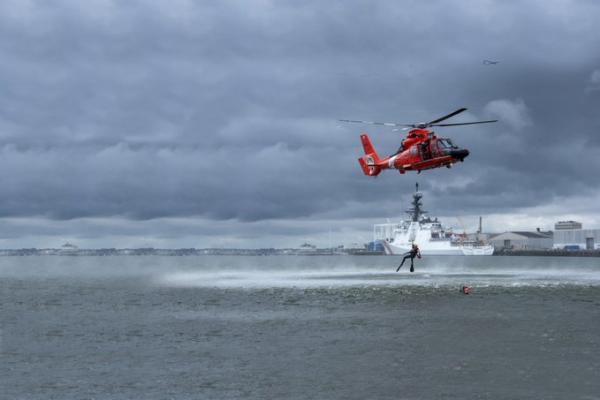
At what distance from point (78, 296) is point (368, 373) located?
39.1m

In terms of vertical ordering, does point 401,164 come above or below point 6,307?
above

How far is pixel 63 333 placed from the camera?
30.2 metres

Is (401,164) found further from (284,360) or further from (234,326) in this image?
(284,360)

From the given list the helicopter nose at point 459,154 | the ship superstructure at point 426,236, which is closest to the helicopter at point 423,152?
the helicopter nose at point 459,154

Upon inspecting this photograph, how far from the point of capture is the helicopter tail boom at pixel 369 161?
62625 mm

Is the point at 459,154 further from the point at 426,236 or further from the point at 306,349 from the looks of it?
the point at 426,236

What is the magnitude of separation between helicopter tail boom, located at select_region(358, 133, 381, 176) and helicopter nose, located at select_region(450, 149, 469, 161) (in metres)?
12.7

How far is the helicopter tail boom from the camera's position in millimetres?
62625

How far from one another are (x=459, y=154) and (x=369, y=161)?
50.3 ft

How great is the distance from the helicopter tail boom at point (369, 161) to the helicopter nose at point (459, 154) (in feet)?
41.6

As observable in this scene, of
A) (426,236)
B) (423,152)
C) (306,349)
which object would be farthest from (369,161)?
(426,236)

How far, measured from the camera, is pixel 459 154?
49188 mm

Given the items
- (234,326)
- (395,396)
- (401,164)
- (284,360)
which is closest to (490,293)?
(401,164)

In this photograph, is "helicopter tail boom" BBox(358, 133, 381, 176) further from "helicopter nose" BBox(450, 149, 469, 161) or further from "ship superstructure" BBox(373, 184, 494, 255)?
"ship superstructure" BBox(373, 184, 494, 255)
